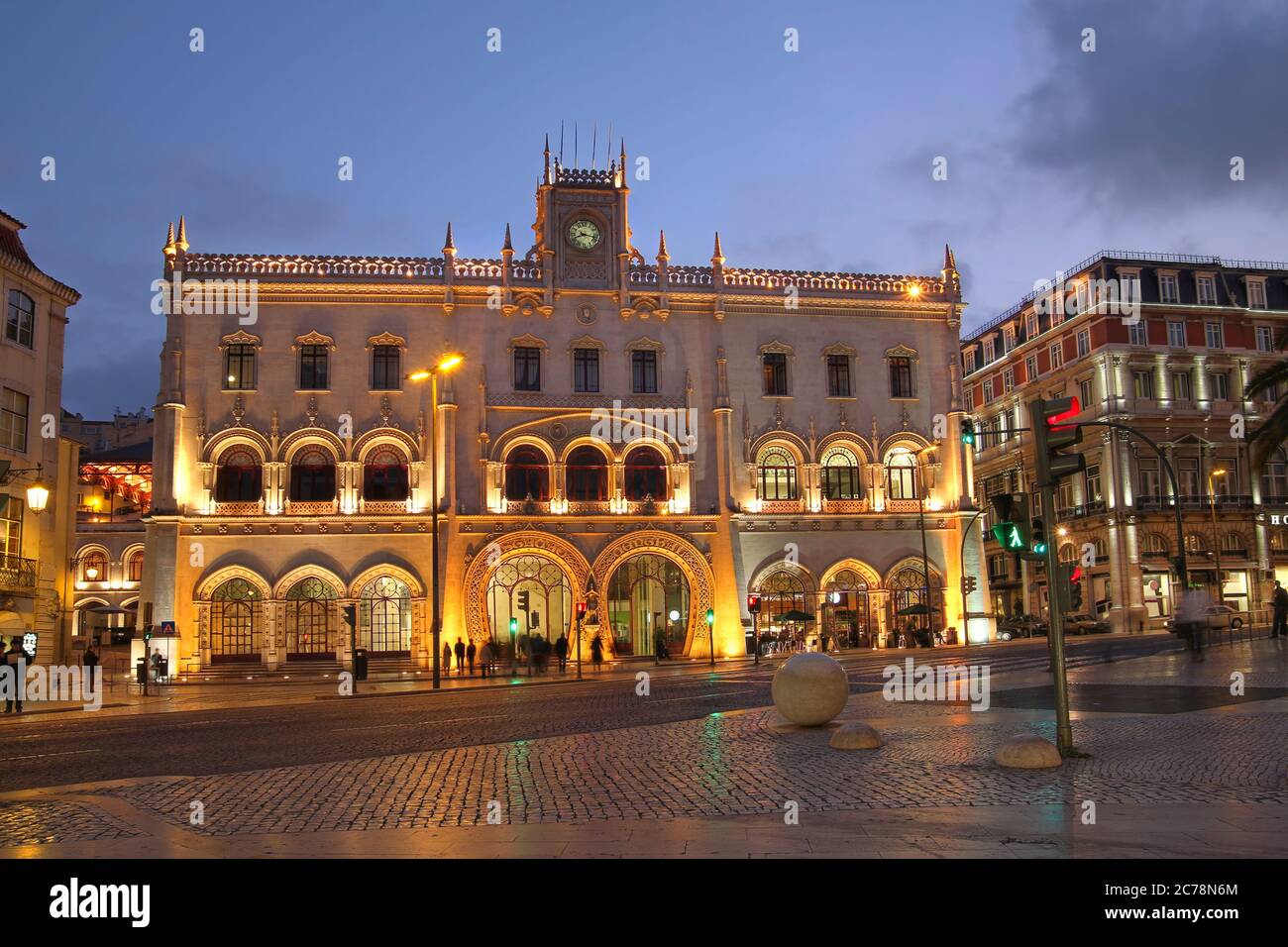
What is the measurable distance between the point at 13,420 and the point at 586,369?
2121cm

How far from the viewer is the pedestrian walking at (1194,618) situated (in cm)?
2803

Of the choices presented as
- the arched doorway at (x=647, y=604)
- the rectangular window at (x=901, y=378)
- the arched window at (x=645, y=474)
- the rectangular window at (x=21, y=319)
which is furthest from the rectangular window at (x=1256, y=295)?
the rectangular window at (x=21, y=319)

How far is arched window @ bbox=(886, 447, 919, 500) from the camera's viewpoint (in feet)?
161

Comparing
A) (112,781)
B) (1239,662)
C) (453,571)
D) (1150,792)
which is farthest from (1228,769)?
(453,571)

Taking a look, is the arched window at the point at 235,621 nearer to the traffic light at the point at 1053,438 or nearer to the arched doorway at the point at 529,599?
the arched doorway at the point at 529,599

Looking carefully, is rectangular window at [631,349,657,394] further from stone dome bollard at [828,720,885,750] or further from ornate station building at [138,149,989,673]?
stone dome bollard at [828,720,885,750]

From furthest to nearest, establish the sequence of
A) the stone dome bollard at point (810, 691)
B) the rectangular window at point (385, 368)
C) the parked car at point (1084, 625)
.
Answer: the parked car at point (1084, 625), the rectangular window at point (385, 368), the stone dome bollard at point (810, 691)

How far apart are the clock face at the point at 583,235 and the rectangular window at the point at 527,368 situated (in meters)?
4.98

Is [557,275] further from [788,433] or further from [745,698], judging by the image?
[745,698]

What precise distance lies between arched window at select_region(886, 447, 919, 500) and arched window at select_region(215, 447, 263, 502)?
26053mm

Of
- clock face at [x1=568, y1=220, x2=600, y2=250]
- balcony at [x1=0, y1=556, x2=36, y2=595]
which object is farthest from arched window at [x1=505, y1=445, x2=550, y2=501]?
balcony at [x1=0, y1=556, x2=36, y2=595]

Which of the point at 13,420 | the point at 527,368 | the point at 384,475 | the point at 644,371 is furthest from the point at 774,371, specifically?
the point at 13,420

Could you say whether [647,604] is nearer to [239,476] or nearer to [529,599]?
[529,599]

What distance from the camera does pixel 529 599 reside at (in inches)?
1812
